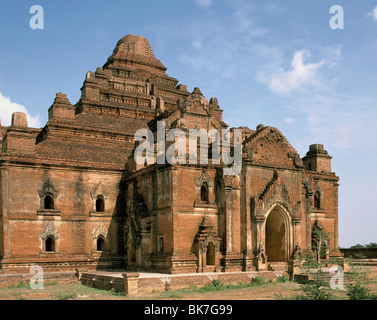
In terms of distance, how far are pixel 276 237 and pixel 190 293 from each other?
33.6ft

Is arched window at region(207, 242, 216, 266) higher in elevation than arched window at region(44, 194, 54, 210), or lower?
lower

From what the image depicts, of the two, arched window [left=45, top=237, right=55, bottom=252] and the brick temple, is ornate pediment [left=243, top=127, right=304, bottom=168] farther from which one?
arched window [left=45, top=237, right=55, bottom=252]

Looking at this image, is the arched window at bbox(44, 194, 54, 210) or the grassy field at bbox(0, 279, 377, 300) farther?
the arched window at bbox(44, 194, 54, 210)

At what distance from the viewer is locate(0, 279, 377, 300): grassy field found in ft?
65.3

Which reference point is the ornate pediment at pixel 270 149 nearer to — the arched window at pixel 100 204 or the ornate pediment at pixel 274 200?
the ornate pediment at pixel 274 200

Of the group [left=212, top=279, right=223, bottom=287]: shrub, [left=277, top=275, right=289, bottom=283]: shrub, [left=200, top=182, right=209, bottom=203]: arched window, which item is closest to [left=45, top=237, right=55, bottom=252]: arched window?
[left=200, top=182, right=209, bottom=203]: arched window

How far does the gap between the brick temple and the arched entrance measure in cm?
7

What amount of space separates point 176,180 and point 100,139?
1026 centimetres

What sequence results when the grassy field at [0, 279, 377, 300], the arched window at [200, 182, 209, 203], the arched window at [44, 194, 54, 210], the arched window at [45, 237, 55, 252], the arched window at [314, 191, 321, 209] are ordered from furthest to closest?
the arched window at [314, 191, 321, 209] < the arched window at [44, 194, 54, 210] < the arched window at [45, 237, 55, 252] < the arched window at [200, 182, 209, 203] < the grassy field at [0, 279, 377, 300]

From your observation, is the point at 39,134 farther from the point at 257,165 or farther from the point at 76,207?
the point at 257,165

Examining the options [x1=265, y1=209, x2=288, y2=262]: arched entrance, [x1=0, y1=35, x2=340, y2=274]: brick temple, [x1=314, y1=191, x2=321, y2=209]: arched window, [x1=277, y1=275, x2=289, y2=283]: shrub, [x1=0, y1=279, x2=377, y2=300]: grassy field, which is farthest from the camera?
[x1=314, y1=191, x2=321, y2=209]: arched window

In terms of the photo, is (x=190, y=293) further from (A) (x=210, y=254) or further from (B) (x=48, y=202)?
(B) (x=48, y=202)

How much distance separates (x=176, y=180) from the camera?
2530 centimetres

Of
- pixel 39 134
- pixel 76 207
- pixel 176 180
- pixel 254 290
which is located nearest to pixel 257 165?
pixel 176 180
